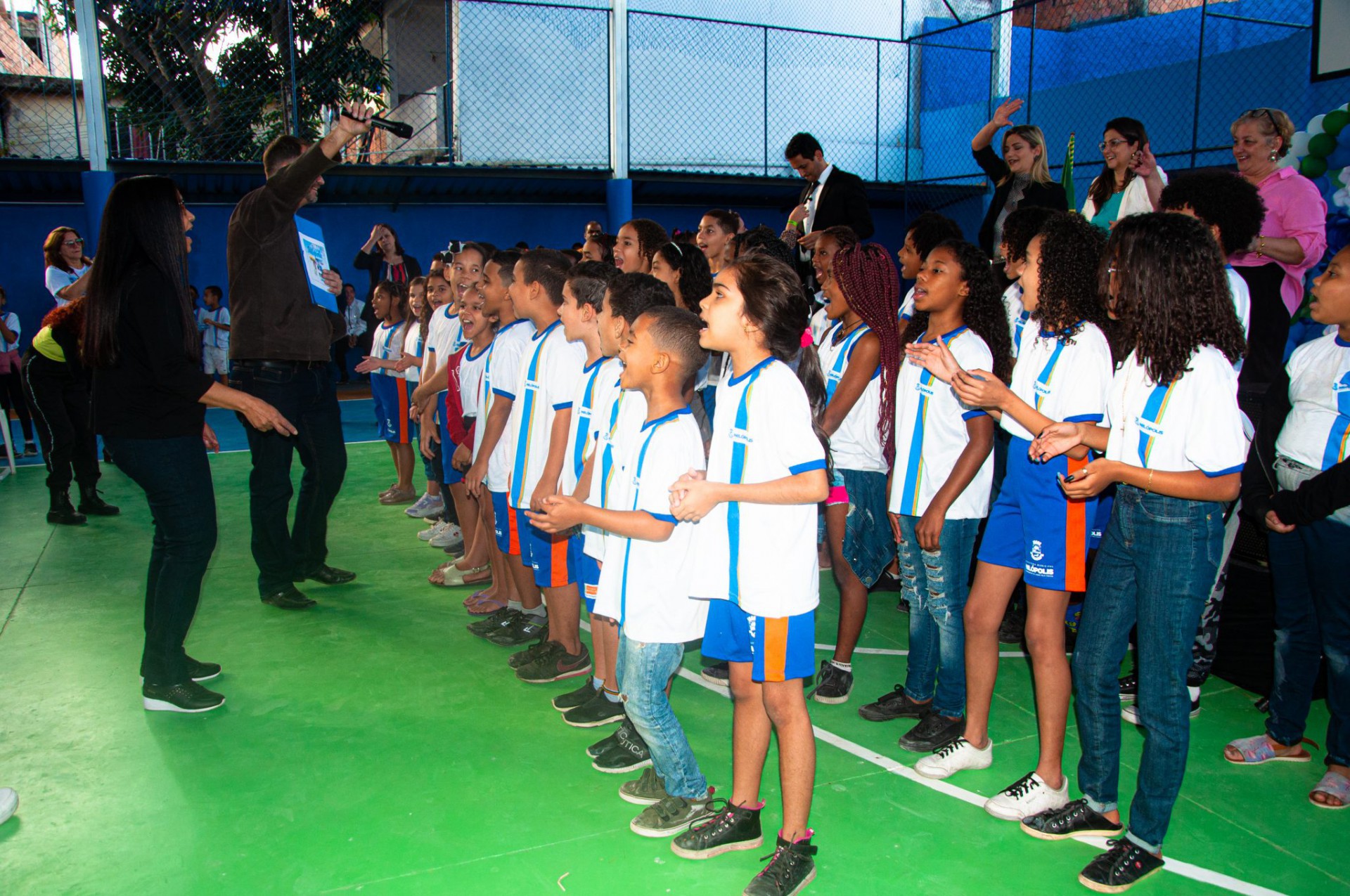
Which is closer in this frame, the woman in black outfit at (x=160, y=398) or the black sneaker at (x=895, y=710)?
the woman in black outfit at (x=160, y=398)

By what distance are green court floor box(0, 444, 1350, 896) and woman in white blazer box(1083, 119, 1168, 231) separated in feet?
7.70

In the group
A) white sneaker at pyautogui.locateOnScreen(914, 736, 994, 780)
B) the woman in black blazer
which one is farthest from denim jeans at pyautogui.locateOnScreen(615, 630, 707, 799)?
the woman in black blazer

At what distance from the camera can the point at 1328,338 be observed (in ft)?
10.5

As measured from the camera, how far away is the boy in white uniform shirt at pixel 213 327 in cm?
1381

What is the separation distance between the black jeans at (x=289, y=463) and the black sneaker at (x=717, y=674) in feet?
7.89

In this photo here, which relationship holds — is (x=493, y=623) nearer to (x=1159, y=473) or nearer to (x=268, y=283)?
(x=268, y=283)

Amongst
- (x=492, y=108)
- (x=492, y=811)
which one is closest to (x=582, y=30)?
(x=492, y=108)

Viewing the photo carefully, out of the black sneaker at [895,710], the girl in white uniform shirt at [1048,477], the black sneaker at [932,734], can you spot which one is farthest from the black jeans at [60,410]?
the girl in white uniform shirt at [1048,477]

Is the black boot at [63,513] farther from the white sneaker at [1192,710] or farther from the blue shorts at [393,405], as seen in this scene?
the white sneaker at [1192,710]

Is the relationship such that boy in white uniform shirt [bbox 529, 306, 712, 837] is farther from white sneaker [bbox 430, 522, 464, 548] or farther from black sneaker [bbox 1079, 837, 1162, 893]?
white sneaker [bbox 430, 522, 464, 548]

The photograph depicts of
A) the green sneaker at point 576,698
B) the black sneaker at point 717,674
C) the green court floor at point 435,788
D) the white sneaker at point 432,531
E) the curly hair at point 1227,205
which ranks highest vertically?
the curly hair at point 1227,205

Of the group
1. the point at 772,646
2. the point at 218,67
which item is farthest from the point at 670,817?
the point at 218,67

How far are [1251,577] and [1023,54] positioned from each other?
1285 cm

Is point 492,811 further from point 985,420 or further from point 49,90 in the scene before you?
point 49,90
